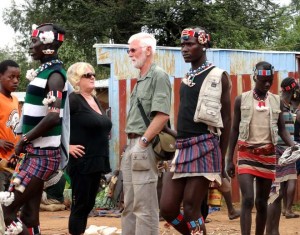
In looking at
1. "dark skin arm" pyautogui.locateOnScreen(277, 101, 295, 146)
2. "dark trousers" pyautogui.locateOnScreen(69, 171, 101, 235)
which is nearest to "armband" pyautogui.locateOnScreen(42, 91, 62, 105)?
"dark trousers" pyautogui.locateOnScreen(69, 171, 101, 235)

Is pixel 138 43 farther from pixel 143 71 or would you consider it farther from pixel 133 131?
pixel 133 131

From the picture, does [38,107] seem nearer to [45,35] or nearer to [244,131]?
[45,35]

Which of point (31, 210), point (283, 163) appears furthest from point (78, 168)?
point (283, 163)

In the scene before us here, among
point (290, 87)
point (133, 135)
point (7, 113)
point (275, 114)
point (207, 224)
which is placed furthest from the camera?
point (207, 224)

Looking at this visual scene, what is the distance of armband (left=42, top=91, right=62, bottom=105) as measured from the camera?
6.34 m

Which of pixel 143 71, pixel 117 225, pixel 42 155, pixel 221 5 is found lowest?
pixel 117 225

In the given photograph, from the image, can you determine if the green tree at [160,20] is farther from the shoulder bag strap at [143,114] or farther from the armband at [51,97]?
the armband at [51,97]

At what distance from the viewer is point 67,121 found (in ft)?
22.5

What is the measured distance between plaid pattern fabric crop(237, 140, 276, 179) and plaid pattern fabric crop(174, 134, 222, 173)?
142 cm

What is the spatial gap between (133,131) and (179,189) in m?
0.67

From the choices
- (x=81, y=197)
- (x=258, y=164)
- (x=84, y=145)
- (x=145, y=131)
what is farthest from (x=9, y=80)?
(x=258, y=164)

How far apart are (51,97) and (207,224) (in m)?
5.02

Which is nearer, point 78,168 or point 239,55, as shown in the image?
point 78,168

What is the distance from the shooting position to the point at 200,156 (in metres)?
6.50
